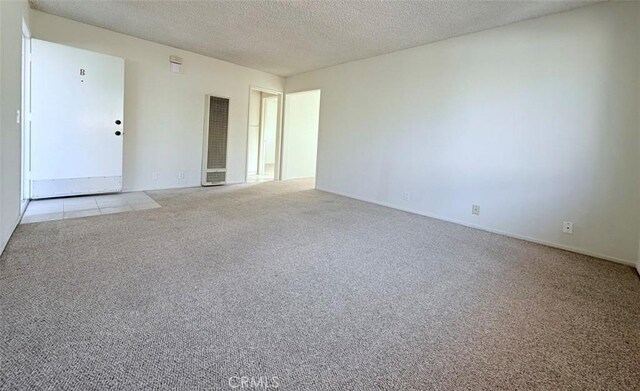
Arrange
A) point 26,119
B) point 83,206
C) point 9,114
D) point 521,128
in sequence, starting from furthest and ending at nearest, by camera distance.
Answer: point 83,206
point 26,119
point 521,128
point 9,114

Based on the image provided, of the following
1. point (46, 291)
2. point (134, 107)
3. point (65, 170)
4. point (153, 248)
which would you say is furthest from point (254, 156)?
point (46, 291)

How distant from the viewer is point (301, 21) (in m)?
3.78

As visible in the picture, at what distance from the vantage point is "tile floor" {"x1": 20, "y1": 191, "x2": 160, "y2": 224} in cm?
345

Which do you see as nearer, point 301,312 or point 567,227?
point 301,312

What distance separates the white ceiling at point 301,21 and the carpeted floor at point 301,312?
2.35 m

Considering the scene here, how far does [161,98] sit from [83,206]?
6.94ft

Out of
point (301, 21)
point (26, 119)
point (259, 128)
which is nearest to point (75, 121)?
point (26, 119)

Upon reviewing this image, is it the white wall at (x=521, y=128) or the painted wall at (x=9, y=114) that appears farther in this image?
the white wall at (x=521, y=128)

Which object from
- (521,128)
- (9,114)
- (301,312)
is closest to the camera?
(301,312)

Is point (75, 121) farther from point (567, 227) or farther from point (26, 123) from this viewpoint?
point (567, 227)

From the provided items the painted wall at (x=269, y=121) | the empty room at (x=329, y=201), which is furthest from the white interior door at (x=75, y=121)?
the painted wall at (x=269, y=121)

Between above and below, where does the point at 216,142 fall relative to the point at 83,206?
above

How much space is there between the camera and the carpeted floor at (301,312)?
4.27ft

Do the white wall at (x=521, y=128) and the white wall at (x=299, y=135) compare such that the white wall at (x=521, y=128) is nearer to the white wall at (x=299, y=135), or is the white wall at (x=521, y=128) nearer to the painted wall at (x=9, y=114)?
the white wall at (x=299, y=135)
